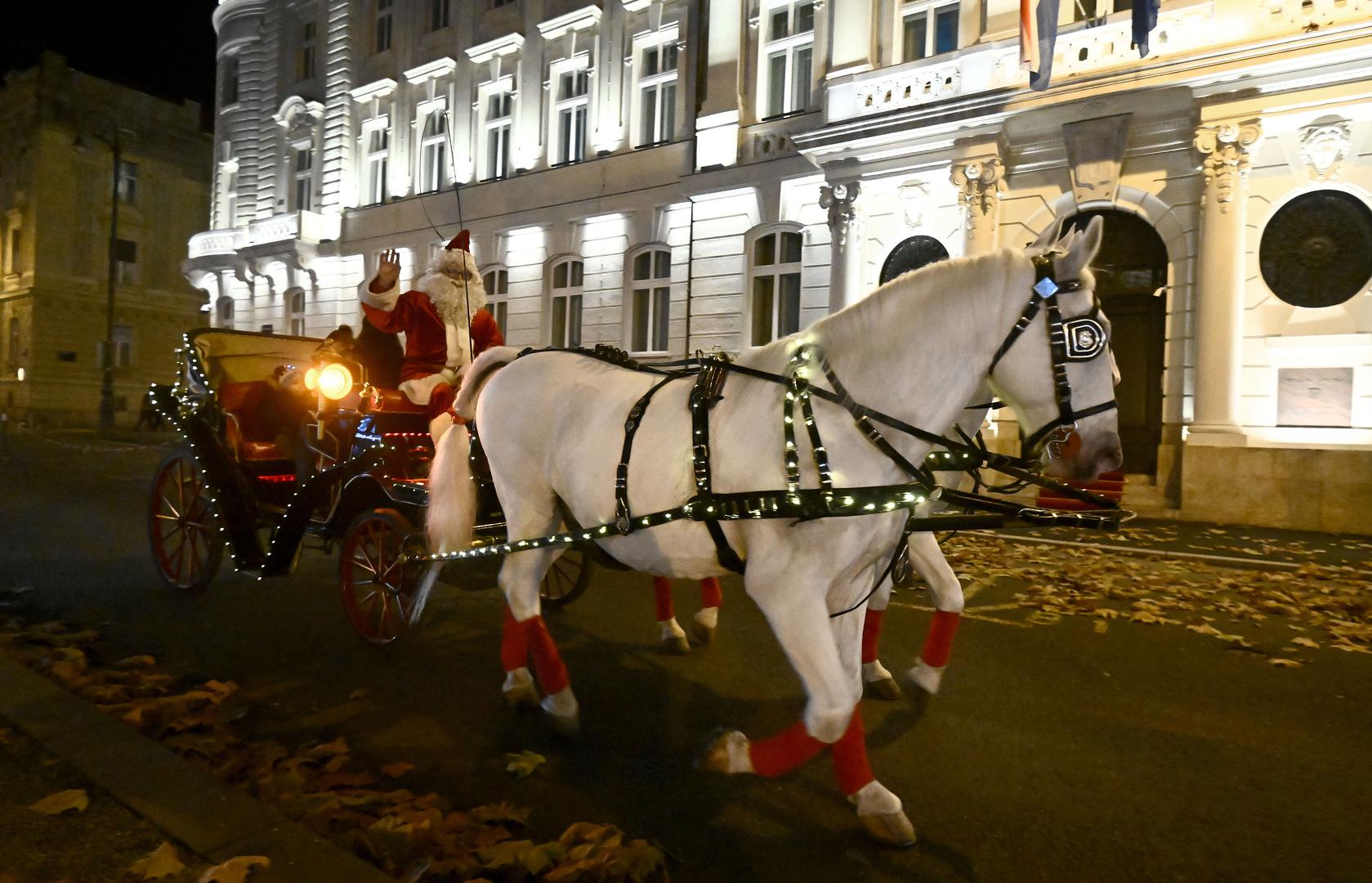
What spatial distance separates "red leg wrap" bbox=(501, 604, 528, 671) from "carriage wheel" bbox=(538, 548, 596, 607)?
1.70 metres

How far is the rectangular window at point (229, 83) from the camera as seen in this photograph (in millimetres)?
26781

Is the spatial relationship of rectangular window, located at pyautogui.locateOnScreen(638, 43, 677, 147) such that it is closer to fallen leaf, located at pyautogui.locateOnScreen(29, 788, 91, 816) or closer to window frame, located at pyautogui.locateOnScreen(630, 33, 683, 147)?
window frame, located at pyautogui.locateOnScreen(630, 33, 683, 147)

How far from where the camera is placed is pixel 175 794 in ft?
→ 8.96

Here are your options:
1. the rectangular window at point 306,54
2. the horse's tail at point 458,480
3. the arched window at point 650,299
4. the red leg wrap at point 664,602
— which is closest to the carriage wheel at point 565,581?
the red leg wrap at point 664,602

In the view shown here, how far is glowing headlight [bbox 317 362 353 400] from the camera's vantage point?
17.2 ft

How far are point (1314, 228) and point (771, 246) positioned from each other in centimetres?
794

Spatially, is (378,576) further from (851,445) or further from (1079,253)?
(1079,253)

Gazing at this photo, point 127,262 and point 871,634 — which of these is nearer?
point 871,634

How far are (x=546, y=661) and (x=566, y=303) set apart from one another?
1567 cm

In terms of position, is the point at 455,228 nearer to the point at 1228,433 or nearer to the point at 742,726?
the point at 1228,433

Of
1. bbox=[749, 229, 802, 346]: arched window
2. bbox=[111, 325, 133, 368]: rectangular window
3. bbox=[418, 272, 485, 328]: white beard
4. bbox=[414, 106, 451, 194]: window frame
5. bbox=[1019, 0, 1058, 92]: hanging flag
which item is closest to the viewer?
bbox=[418, 272, 485, 328]: white beard

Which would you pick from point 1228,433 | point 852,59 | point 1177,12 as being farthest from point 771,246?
point 1228,433

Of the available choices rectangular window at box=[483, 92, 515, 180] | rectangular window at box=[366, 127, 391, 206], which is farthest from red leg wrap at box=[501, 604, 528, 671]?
rectangular window at box=[366, 127, 391, 206]

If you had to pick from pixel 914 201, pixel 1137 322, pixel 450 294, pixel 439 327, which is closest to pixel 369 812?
pixel 439 327
